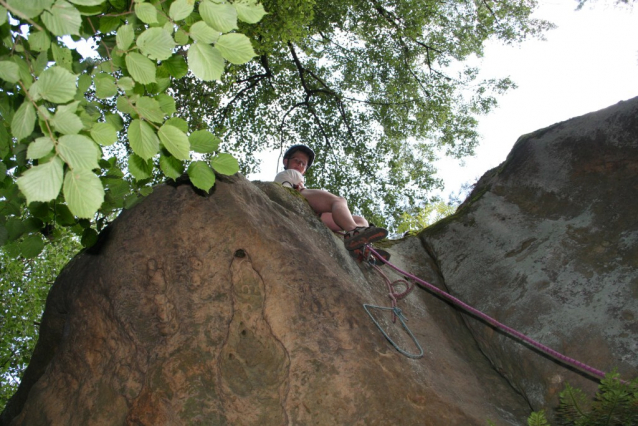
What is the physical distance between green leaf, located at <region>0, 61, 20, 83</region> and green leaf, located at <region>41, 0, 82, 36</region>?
203 mm

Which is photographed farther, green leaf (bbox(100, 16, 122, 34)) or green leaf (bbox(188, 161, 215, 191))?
green leaf (bbox(188, 161, 215, 191))

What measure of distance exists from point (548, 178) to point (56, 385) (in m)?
5.05

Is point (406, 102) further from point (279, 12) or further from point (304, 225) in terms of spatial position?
point (304, 225)

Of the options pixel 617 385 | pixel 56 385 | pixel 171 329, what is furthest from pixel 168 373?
pixel 617 385

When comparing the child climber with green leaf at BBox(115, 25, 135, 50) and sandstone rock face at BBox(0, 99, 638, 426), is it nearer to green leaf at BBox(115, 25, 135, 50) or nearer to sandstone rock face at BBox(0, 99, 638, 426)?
sandstone rock face at BBox(0, 99, 638, 426)

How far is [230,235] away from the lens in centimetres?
395

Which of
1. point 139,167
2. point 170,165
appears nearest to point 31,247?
point 139,167

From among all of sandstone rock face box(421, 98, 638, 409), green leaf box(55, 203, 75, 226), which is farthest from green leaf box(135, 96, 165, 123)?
sandstone rock face box(421, 98, 638, 409)

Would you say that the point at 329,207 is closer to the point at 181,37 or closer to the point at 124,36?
the point at 181,37

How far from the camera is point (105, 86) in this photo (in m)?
2.42

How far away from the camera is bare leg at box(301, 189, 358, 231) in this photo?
17.5 feet

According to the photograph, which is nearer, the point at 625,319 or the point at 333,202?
the point at 625,319

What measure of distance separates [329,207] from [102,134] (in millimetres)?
3554

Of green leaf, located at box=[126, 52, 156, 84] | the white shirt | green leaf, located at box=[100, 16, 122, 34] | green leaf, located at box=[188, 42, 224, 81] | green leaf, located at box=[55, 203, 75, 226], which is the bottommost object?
green leaf, located at box=[188, 42, 224, 81]
